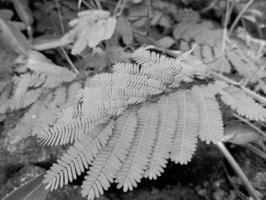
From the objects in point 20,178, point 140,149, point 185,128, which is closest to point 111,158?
point 140,149

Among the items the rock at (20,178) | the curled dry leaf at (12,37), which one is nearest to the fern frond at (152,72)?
the rock at (20,178)

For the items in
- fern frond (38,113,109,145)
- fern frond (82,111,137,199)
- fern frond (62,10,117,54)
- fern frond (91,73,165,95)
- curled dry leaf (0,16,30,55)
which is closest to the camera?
fern frond (82,111,137,199)

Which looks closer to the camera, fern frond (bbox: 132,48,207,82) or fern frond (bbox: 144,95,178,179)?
fern frond (bbox: 144,95,178,179)

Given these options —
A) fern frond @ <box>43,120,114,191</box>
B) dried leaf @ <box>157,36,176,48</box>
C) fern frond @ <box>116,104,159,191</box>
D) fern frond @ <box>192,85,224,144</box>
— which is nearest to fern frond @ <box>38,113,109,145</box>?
fern frond @ <box>43,120,114,191</box>

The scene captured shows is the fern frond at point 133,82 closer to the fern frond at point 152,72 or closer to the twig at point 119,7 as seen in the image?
the fern frond at point 152,72

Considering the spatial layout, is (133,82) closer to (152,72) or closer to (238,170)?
(152,72)

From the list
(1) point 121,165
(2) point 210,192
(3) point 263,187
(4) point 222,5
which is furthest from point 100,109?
(4) point 222,5

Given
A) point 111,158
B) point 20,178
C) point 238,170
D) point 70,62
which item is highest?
point 111,158

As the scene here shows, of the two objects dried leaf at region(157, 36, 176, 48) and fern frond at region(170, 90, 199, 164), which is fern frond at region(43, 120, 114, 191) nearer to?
fern frond at region(170, 90, 199, 164)
